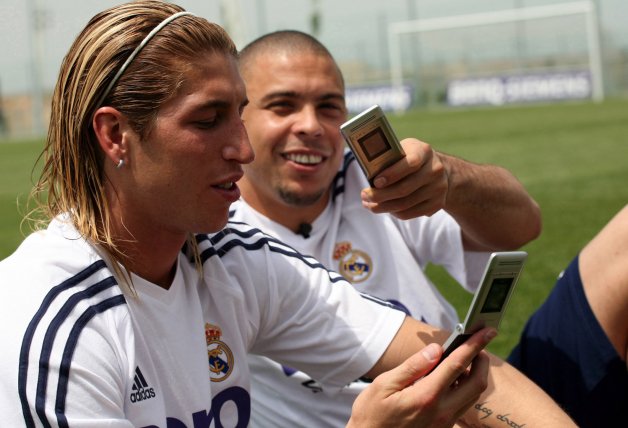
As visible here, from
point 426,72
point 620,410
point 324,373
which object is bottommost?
point 426,72

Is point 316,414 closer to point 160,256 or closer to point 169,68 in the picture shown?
Result: point 160,256

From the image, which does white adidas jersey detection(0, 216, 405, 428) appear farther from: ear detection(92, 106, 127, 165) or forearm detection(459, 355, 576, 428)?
forearm detection(459, 355, 576, 428)

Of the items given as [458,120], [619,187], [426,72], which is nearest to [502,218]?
[619,187]

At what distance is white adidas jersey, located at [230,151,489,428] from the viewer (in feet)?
11.5

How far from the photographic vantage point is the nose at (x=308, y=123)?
3.65m

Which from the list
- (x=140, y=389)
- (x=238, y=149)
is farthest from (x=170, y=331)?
(x=238, y=149)

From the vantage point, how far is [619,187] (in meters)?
11.0

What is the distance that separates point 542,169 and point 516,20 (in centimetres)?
2497

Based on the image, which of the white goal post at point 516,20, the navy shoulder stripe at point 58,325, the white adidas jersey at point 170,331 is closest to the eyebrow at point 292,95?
the white adidas jersey at point 170,331

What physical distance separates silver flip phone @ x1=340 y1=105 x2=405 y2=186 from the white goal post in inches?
1218

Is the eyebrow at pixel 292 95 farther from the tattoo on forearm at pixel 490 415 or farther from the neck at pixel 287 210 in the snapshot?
the tattoo on forearm at pixel 490 415

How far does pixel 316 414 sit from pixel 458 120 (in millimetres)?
23333

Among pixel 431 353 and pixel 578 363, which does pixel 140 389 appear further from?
pixel 578 363

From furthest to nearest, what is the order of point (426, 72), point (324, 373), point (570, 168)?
point (426, 72), point (570, 168), point (324, 373)
